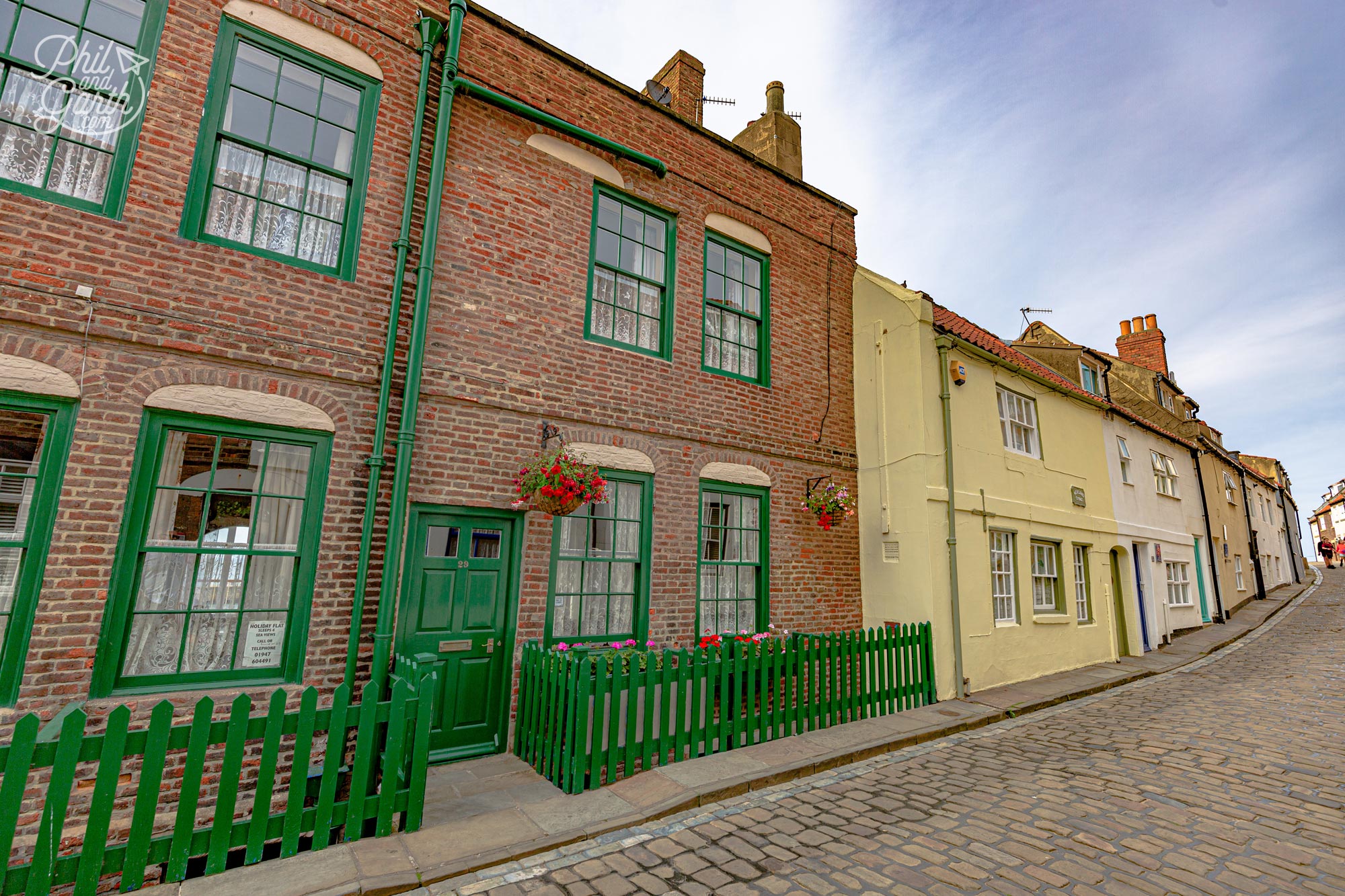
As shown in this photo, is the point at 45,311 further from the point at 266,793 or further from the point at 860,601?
the point at 860,601

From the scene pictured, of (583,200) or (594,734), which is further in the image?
(583,200)

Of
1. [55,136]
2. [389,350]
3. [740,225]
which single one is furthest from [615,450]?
[55,136]

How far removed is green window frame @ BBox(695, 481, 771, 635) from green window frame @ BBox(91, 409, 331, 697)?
14.8ft

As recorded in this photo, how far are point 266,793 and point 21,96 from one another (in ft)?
18.9

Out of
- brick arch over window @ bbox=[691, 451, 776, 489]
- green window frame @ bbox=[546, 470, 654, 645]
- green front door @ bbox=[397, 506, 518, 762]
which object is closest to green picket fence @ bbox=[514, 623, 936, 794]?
green front door @ bbox=[397, 506, 518, 762]

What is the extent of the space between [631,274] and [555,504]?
3442mm

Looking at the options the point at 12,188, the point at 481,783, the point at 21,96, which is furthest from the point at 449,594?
the point at 21,96

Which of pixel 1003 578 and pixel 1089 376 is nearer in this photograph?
pixel 1003 578

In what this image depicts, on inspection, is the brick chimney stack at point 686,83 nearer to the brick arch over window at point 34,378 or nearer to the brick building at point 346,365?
the brick building at point 346,365

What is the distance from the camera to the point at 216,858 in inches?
152

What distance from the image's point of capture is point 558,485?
6.13 metres

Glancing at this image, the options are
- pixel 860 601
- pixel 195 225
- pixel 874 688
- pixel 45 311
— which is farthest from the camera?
pixel 860 601

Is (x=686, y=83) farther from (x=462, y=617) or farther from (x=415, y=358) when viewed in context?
(x=462, y=617)

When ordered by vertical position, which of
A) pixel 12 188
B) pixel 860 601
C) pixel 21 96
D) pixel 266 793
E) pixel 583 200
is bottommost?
pixel 266 793
